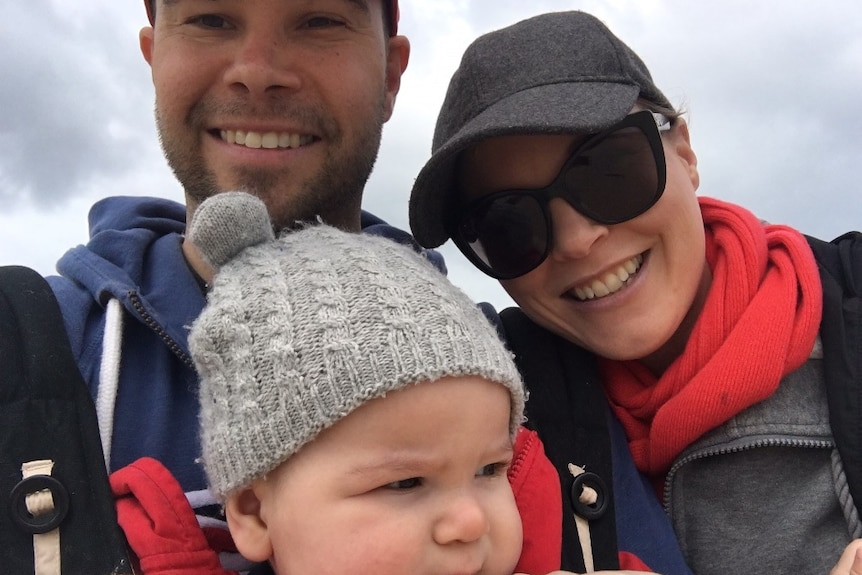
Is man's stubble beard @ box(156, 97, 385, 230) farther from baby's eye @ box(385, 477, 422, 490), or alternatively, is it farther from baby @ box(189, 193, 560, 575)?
baby's eye @ box(385, 477, 422, 490)

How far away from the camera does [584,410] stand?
2236 millimetres

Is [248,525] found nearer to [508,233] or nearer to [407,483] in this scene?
[407,483]

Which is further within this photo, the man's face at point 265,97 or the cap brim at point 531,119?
the man's face at point 265,97

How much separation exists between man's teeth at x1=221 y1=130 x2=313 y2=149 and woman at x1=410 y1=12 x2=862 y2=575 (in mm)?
611

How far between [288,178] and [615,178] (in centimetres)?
118

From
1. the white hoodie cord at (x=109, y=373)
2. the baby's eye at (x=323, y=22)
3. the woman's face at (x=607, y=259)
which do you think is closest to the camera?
the white hoodie cord at (x=109, y=373)

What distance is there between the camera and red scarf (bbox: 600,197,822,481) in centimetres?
210

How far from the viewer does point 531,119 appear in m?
2.04

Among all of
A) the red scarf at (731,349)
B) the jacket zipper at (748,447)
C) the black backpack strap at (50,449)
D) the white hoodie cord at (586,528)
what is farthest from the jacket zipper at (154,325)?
the jacket zipper at (748,447)

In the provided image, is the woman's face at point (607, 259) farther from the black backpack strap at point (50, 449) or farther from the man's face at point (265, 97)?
the black backpack strap at point (50, 449)

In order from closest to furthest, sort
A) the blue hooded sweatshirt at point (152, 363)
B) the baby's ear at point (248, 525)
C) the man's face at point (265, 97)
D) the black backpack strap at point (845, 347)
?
the baby's ear at point (248, 525), the blue hooded sweatshirt at point (152, 363), the black backpack strap at point (845, 347), the man's face at point (265, 97)

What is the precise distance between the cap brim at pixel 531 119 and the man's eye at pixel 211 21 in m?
0.97

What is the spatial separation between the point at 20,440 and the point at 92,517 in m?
0.24

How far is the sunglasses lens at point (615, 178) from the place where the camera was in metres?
2.13
